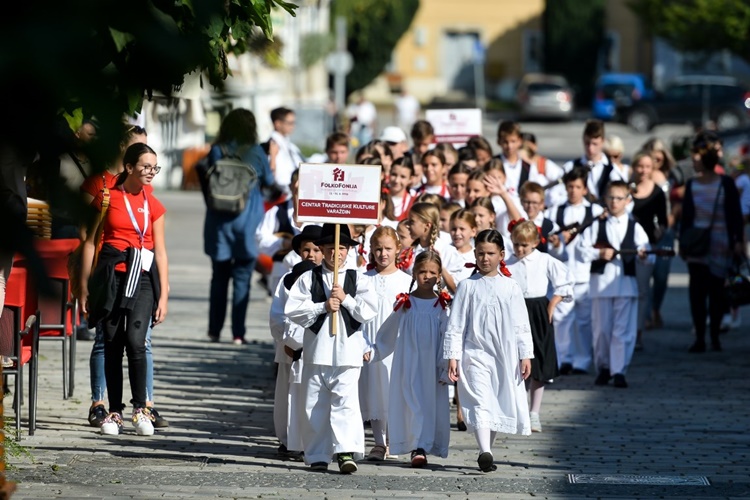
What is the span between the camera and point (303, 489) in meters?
7.39

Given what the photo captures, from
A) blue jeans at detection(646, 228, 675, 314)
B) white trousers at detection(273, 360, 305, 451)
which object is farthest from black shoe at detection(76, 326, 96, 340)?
blue jeans at detection(646, 228, 675, 314)

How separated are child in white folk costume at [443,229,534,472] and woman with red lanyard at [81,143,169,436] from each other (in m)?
1.89

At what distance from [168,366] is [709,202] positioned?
4.98m

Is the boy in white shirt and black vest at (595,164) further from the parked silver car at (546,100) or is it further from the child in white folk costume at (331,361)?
the parked silver car at (546,100)

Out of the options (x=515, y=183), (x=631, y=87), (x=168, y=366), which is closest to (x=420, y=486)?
(x=168, y=366)

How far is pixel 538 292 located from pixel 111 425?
115 inches

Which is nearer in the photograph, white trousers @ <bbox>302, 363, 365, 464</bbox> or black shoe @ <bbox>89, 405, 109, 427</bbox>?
white trousers @ <bbox>302, 363, 365, 464</bbox>

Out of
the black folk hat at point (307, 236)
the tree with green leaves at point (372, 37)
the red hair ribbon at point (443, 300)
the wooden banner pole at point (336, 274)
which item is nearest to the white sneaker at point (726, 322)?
the red hair ribbon at point (443, 300)

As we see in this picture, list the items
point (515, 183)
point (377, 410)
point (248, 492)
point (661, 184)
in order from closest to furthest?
point (248, 492)
point (377, 410)
point (515, 183)
point (661, 184)

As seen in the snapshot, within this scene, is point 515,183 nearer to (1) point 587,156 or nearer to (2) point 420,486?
(1) point 587,156

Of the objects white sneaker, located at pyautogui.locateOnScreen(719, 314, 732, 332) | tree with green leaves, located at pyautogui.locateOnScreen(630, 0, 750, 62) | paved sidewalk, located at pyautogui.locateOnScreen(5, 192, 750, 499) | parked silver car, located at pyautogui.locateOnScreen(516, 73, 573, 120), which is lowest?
paved sidewalk, located at pyautogui.locateOnScreen(5, 192, 750, 499)

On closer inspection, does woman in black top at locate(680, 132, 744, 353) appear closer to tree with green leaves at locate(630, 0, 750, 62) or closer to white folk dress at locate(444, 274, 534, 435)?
white folk dress at locate(444, 274, 534, 435)

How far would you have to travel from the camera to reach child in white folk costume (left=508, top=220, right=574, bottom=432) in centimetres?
943

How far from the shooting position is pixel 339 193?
8094 millimetres
